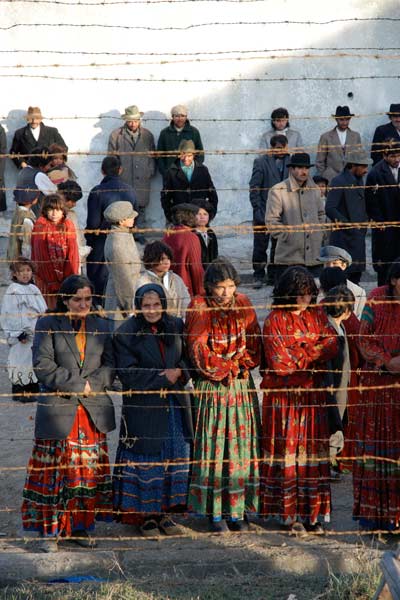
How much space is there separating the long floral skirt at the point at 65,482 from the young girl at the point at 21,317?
2197 millimetres

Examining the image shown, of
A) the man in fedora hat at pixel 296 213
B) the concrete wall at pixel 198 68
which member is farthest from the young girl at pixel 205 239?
the concrete wall at pixel 198 68

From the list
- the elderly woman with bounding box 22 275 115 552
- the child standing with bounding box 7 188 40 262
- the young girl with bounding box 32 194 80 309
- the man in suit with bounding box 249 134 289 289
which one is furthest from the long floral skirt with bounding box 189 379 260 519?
the man in suit with bounding box 249 134 289 289

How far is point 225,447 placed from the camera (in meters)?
7.05

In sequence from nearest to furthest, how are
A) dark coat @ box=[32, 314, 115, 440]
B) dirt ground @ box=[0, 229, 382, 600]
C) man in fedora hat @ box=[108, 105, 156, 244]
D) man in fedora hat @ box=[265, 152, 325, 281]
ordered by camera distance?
dirt ground @ box=[0, 229, 382, 600]
dark coat @ box=[32, 314, 115, 440]
man in fedora hat @ box=[265, 152, 325, 281]
man in fedora hat @ box=[108, 105, 156, 244]

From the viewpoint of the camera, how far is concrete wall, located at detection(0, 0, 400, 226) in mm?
13852

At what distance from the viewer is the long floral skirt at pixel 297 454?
7016mm

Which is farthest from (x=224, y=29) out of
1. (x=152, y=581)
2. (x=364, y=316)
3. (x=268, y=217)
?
(x=152, y=581)

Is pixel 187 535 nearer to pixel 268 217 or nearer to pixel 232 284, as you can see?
pixel 232 284

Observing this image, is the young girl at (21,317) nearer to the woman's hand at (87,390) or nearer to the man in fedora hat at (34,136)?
the woman's hand at (87,390)

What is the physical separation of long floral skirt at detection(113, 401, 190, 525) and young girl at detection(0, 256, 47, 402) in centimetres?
225

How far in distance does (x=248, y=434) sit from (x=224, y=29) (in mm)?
7939

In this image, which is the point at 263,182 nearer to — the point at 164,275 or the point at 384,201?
the point at 384,201

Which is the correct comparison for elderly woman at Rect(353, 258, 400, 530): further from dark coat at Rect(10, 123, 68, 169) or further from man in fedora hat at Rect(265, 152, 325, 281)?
dark coat at Rect(10, 123, 68, 169)

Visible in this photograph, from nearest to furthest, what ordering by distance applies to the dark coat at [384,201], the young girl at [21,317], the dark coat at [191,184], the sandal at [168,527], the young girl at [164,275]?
the sandal at [168,527] < the young girl at [164,275] < the young girl at [21,317] < the dark coat at [384,201] < the dark coat at [191,184]
